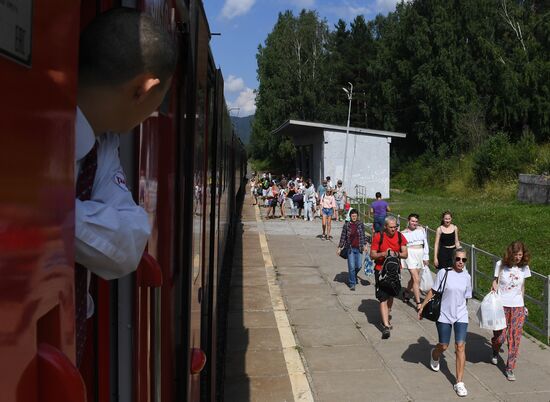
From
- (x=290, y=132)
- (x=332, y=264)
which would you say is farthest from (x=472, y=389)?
(x=290, y=132)

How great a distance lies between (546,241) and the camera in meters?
15.2

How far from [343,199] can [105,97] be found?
21505 millimetres

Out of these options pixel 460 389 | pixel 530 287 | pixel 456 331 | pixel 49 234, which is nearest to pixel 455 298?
pixel 456 331

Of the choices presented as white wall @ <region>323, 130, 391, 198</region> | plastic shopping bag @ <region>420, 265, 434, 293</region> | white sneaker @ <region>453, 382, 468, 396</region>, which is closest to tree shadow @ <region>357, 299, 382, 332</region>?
plastic shopping bag @ <region>420, 265, 434, 293</region>

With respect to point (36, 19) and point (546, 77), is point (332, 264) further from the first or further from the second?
point (546, 77)

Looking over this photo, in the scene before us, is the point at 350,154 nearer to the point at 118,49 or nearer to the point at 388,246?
the point at 388,246

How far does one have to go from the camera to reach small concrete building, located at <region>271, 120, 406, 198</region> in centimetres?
3231

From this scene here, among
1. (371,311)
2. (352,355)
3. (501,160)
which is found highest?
(501,160)

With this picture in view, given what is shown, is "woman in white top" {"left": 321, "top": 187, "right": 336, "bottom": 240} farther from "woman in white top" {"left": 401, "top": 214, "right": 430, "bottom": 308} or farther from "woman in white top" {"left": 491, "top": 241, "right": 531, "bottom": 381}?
"woman in white top" {"left": 491, "top": 241, "right": 531, "bottom": 381}

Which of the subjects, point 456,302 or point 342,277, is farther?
point 342,277

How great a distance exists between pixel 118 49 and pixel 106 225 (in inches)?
13.9

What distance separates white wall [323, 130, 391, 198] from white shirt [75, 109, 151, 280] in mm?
31104

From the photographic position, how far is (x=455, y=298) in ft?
21.3

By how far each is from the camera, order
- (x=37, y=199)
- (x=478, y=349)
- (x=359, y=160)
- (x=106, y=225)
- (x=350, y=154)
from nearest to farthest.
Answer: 1. (x=37, y=199)
2. (x=106, y=225)
3. (x=478, y=349)
4. (x=350, y=154)
5. (x=359, y=160)
